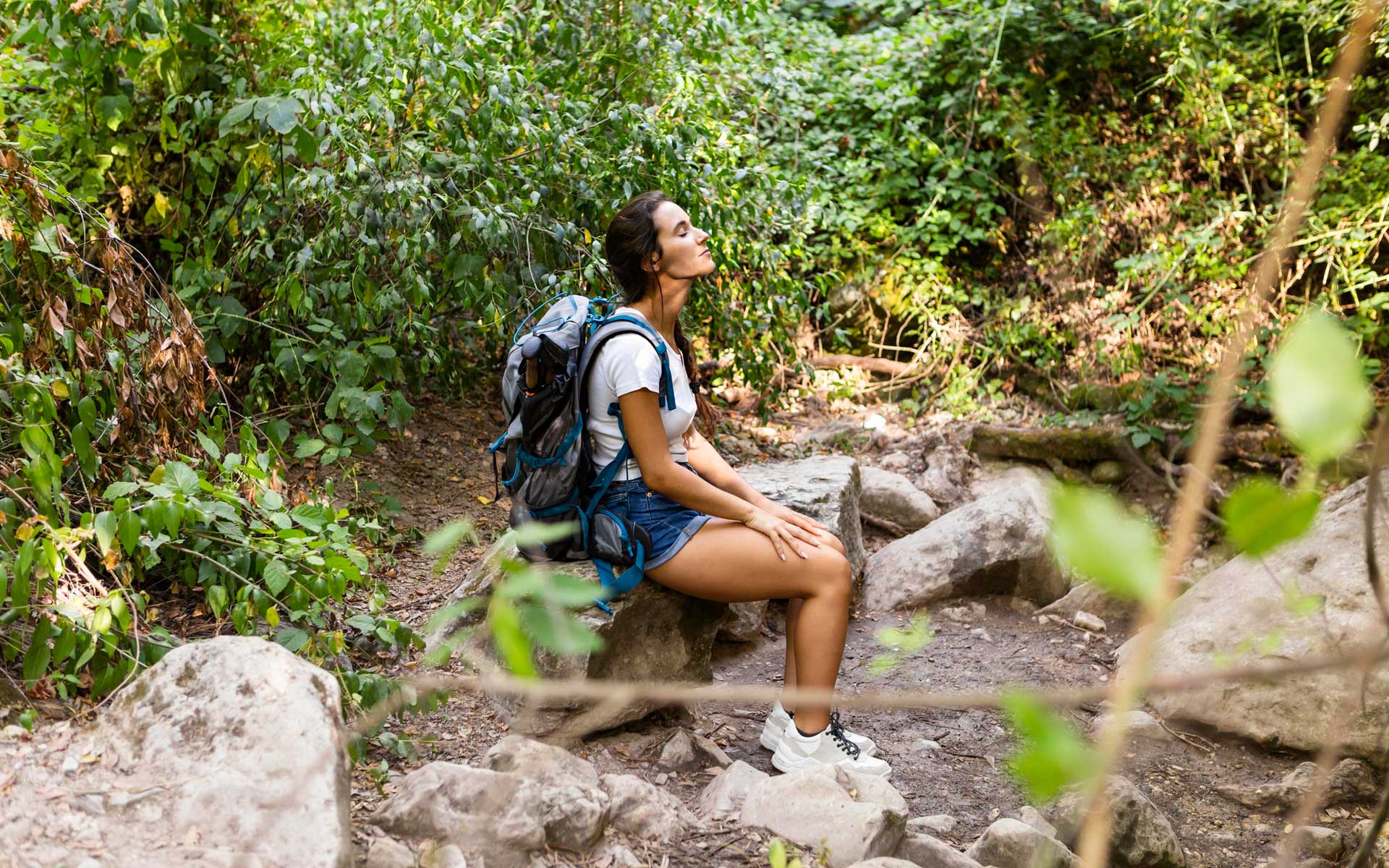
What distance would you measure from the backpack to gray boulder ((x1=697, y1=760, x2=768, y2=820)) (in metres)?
0.62

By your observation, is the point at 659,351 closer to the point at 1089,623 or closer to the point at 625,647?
the point at 625,647

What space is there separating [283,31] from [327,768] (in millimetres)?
3838

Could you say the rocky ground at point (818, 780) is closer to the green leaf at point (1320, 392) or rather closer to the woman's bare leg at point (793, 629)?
the woman's bare leg at point (793, 629)

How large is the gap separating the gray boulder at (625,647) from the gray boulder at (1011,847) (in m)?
1.07

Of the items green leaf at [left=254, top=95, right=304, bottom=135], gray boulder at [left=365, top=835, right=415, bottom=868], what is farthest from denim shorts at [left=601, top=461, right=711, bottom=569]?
green leaf at [left=254, top=95, right=304, bottom=135]

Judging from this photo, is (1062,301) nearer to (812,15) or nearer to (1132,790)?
(812,15)

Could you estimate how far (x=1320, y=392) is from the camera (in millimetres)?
569

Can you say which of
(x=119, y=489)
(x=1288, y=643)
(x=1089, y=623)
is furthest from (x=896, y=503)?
(x=119, y=489)

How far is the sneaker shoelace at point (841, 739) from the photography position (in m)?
3.37

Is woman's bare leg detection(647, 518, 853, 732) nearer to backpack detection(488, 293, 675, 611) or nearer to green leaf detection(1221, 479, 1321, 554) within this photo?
backpack detection(488, 293, 675, 611)

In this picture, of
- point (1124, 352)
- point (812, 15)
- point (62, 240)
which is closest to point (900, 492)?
point (1124, 352)

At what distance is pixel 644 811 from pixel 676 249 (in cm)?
175

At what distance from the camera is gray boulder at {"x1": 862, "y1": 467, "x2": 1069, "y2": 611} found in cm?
504

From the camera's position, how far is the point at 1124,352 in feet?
23.4
